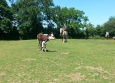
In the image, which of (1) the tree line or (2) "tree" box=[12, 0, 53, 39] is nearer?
(1) the tree line

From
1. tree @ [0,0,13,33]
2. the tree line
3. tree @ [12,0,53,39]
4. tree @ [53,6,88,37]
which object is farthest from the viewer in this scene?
tree @ [53,6,88,37]

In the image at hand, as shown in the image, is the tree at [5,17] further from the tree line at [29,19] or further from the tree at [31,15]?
the tree at [31,15]

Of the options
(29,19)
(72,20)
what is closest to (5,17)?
(29,19)

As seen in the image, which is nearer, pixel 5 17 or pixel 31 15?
pixel 5 17

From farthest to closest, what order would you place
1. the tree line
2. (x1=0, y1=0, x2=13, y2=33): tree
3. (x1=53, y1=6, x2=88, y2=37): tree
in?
(x1=53, y1=6, x2=88, y2=37): tree → the tree line → (x1=0, y1=0, x2=13, y2=33): tree

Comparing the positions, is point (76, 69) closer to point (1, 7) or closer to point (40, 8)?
point (1, 7)

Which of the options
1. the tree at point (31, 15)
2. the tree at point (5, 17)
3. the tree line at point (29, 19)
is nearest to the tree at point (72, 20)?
the tree line at point (29, 19)

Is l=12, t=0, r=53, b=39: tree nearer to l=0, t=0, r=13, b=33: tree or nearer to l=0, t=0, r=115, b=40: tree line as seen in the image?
l=0, t=0, r=115, b=40: tree line

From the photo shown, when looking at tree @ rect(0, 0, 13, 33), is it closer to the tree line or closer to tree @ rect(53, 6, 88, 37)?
the tree line

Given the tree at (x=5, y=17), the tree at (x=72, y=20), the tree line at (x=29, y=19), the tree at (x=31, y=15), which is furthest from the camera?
the tree at (x=72, y=20)

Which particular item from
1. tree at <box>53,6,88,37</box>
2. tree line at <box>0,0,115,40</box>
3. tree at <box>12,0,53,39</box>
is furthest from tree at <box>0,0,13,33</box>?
tree at <box>53,6,88,37</box>

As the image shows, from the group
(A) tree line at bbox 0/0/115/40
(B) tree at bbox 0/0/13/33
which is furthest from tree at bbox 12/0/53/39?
(B) tree at bbox 0/0/13/33

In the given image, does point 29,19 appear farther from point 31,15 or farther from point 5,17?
point 5,17

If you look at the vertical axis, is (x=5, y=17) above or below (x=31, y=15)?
below
